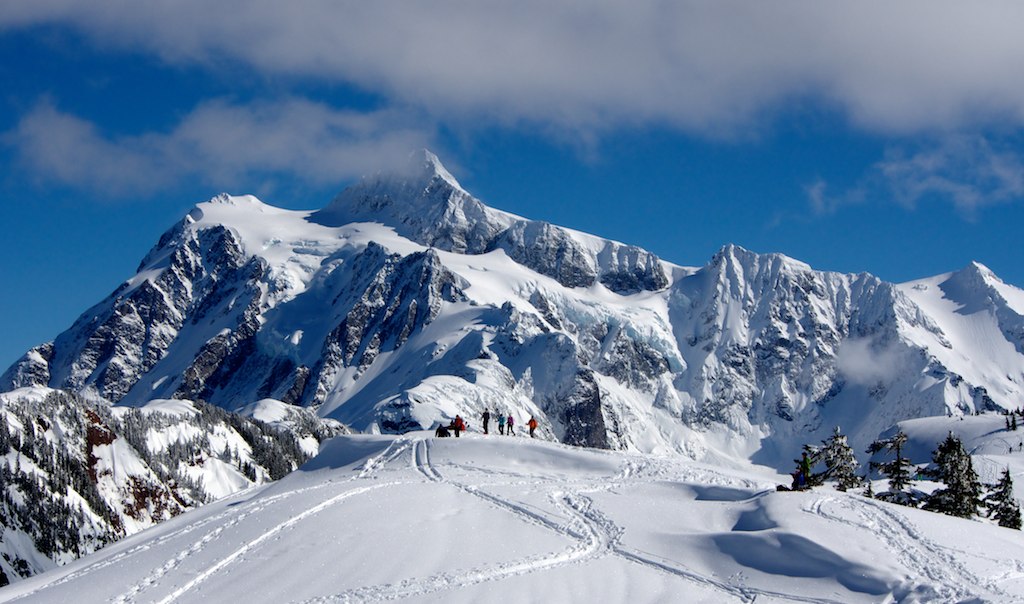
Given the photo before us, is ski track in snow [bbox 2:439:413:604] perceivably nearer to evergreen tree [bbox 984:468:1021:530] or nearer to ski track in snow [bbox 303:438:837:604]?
ski track in snow [bbox 303:438:837:604]

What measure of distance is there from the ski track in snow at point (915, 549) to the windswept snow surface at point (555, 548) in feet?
0.33

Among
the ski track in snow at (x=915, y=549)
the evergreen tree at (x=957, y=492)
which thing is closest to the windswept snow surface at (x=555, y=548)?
the ski track in snow at (x=915, y=549)

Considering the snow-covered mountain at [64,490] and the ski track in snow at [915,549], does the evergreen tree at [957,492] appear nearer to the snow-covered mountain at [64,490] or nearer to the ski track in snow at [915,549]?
the ski track in snow at [915,549]

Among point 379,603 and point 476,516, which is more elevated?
point 476,516

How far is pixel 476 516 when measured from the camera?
1960 inches

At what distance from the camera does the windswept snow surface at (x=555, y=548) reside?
3894cm

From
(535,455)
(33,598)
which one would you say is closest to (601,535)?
(535,455)

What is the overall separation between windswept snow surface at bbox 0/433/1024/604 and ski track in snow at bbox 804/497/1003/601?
0.33ft

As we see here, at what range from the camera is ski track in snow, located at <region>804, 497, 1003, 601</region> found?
37281 mm

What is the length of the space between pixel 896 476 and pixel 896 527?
31.3 m

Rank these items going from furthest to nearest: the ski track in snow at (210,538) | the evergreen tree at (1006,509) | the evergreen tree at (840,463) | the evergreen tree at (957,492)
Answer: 1. the evergreen tree at (840,463)
2. the evergreen tree at (1006,509)
3. the evergreen tree at (957,492)
4. the ski track in snow at (210,538)

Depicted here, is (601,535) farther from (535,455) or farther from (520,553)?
(535,455)

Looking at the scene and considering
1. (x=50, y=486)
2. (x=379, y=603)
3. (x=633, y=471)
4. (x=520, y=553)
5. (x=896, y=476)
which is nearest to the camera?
(x=379, y=603)

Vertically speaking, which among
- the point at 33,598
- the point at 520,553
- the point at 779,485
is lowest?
the point at 33,598
